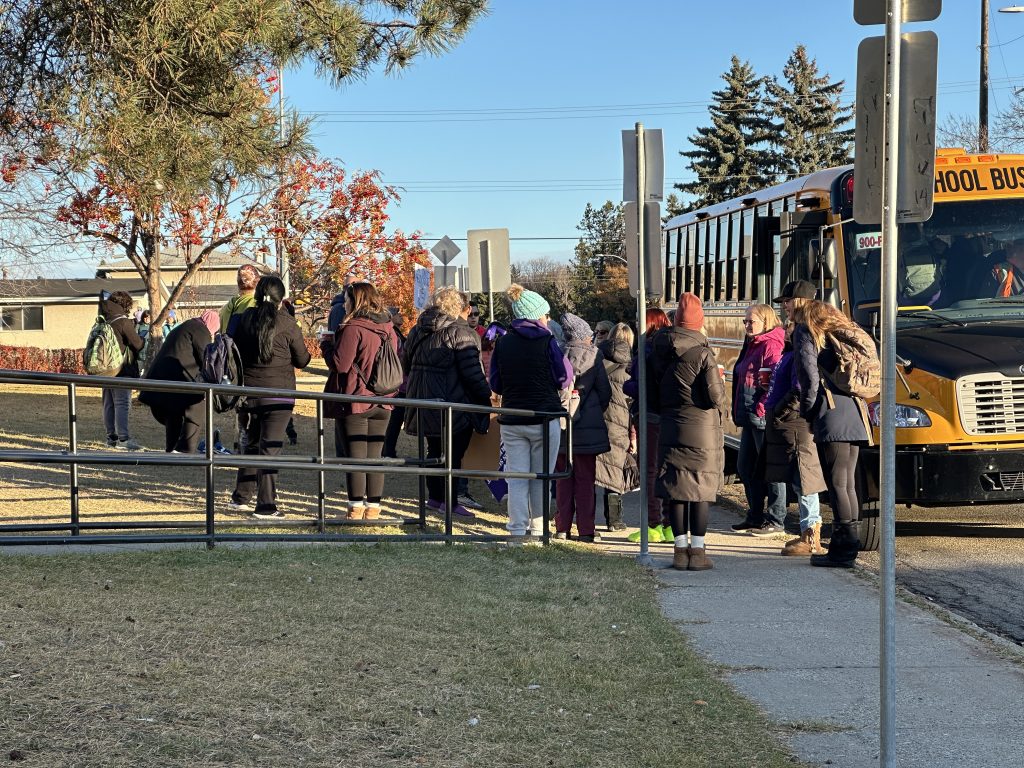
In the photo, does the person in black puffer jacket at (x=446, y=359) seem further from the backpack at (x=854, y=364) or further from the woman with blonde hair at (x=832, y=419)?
the backpack at (x=854, y=364)

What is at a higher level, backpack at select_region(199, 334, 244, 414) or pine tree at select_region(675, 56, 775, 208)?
pine tree at select_region(675, 56, 775, 208)

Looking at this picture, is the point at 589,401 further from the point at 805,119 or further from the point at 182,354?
the point at 805,119

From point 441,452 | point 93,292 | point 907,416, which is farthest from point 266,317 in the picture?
point 93,292

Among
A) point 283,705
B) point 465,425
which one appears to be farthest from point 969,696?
point 465,425

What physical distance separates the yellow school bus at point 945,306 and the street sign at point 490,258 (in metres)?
4.30

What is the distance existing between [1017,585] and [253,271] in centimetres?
674

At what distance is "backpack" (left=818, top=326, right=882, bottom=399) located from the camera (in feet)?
28.5

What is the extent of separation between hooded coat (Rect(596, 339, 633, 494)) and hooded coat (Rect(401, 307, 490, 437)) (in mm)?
1012

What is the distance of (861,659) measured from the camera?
6.48 metres

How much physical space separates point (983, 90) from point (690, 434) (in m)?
23.9

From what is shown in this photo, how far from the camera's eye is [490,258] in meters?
16.5

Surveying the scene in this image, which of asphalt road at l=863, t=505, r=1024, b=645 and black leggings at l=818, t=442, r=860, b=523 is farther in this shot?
black leggings at l=818, t=442, r=860, b=523

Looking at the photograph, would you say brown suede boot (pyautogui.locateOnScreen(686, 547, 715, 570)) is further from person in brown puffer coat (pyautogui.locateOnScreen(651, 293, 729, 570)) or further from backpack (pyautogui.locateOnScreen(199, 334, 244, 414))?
backpack (pyautogui.locateOnScreen(199, 334, 244, 414))

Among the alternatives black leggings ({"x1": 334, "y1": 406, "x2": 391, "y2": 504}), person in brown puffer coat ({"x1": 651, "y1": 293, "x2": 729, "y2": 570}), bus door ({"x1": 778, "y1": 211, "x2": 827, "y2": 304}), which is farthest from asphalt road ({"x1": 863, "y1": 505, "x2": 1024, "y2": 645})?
black leggings ({"x1": 334, "y1": 406, "x2": 391, "y2": 504})
